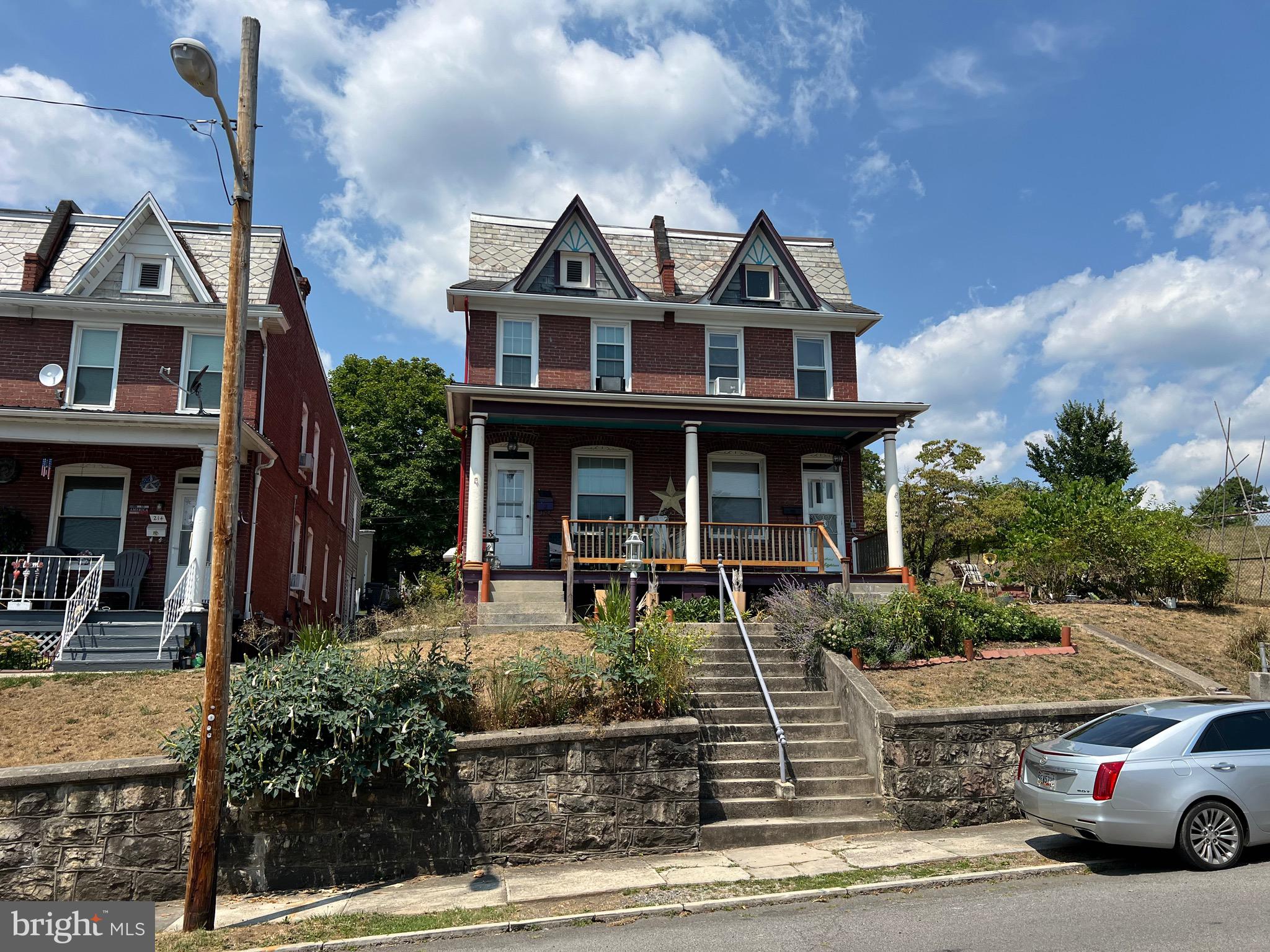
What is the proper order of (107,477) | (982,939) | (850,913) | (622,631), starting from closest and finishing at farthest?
1. (982,939)
2. (850,913)
3. (622,631)
4. (107,477)

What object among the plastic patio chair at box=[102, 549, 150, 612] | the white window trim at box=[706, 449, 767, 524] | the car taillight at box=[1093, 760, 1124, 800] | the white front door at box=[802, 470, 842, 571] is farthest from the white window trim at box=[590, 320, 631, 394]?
the car taillight at box=[1093, 760, 1124, 800]

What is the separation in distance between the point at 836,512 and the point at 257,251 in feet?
45.3

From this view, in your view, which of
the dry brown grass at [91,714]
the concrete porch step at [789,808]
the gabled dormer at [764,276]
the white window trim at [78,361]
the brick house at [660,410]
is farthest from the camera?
the gabled dormer at [764,276]

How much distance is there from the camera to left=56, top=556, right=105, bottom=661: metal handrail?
1300 centimetres

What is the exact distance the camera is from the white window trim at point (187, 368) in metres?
16.8

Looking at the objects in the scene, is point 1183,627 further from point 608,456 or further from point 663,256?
point 663,256

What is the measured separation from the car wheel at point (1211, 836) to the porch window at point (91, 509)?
1676 cm

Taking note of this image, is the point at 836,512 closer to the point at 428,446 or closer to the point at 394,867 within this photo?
the point at 394,867

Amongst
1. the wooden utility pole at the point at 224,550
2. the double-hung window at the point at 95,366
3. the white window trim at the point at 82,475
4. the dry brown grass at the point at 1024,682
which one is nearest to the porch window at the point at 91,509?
the white window trim at the point at 82,475

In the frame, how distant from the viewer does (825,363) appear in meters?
20.8

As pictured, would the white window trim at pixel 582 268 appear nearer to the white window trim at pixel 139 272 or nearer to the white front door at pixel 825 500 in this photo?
the white front door at pixel 825 500

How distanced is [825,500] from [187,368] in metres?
13.8

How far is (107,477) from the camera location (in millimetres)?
16594

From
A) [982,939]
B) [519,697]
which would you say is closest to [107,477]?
[519,697]
